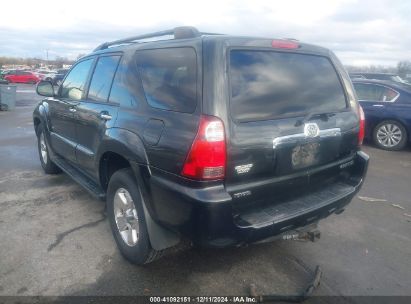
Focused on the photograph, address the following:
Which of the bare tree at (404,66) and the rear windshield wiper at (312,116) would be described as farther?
the bare tree at (404,66)

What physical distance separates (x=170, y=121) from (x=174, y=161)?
0.95 feet

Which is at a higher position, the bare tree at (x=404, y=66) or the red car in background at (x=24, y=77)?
the bare tree at (x=404, y=66)

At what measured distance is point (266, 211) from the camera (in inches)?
101

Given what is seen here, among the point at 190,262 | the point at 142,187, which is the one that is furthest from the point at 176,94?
the point at 190,262

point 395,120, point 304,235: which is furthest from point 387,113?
point 304,235

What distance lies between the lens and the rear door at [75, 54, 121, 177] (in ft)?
10.8

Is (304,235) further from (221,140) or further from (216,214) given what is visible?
(221,140)

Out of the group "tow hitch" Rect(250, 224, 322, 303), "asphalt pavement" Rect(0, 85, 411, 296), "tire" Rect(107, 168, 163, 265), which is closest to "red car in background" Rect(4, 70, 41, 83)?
"asphalt pavement" Rect(0, 85, 411, 296)

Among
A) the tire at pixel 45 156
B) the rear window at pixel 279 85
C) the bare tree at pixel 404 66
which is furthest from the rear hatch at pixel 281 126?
the bare tree at pixel 404 66

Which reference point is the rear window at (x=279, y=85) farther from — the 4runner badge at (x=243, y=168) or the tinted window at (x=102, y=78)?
the tinted window at (x=102, y=78)

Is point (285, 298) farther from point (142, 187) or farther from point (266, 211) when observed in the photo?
point (142, 187)

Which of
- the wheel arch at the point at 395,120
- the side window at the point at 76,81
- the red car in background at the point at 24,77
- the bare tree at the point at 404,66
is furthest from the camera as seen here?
the red car in background at the point at 24,77

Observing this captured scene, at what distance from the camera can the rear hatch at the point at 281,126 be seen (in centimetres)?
239

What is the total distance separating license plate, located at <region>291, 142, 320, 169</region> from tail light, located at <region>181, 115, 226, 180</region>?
63cm
